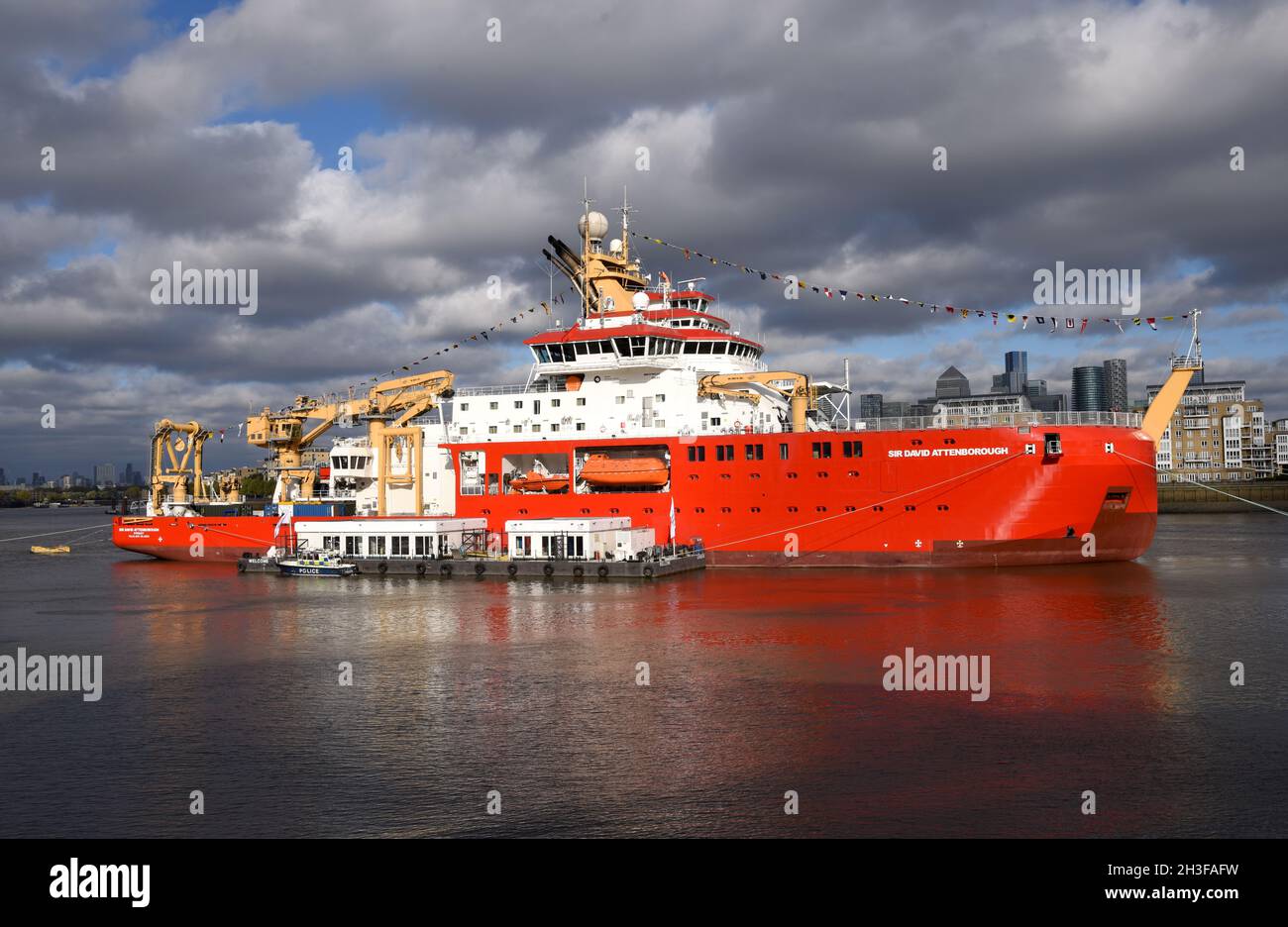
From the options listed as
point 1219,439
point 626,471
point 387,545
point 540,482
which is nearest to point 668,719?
point 626,471

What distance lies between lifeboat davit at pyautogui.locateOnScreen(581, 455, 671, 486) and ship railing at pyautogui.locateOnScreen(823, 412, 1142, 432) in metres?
7.34

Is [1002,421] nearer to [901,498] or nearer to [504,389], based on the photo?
[901,498]

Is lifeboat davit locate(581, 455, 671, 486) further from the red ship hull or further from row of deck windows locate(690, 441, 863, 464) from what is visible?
row of deck windows locate(690, 441, 863, 464)

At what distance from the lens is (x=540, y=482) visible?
134 feet

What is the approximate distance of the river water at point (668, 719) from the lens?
1261 centimetres

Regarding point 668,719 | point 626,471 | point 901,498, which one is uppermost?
point 626,471

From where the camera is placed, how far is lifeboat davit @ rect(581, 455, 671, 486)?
38.7 metres

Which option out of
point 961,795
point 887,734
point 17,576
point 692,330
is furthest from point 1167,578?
point 17,576

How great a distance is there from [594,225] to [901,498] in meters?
20.5

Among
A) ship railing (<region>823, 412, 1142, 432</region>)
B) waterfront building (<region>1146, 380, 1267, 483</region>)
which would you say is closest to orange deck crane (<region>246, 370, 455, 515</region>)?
ship railing (<region>823, 412, 1142, 432</region>)

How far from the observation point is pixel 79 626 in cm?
2833

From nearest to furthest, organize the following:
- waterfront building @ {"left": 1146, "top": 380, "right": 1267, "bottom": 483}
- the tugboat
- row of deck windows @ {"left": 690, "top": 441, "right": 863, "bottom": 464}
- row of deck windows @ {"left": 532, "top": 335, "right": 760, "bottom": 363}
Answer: row of deck windows @ {"left": 690, "top": 441, "right": 863, "bottom": 464}, the tugboat, row of deck windows @ {"left": 532, "top": 335, "right": 760, "bottom": 363}, waterfront building @ {"left": 1146, "top": 380, "right": 1267, "bottom": 483}
